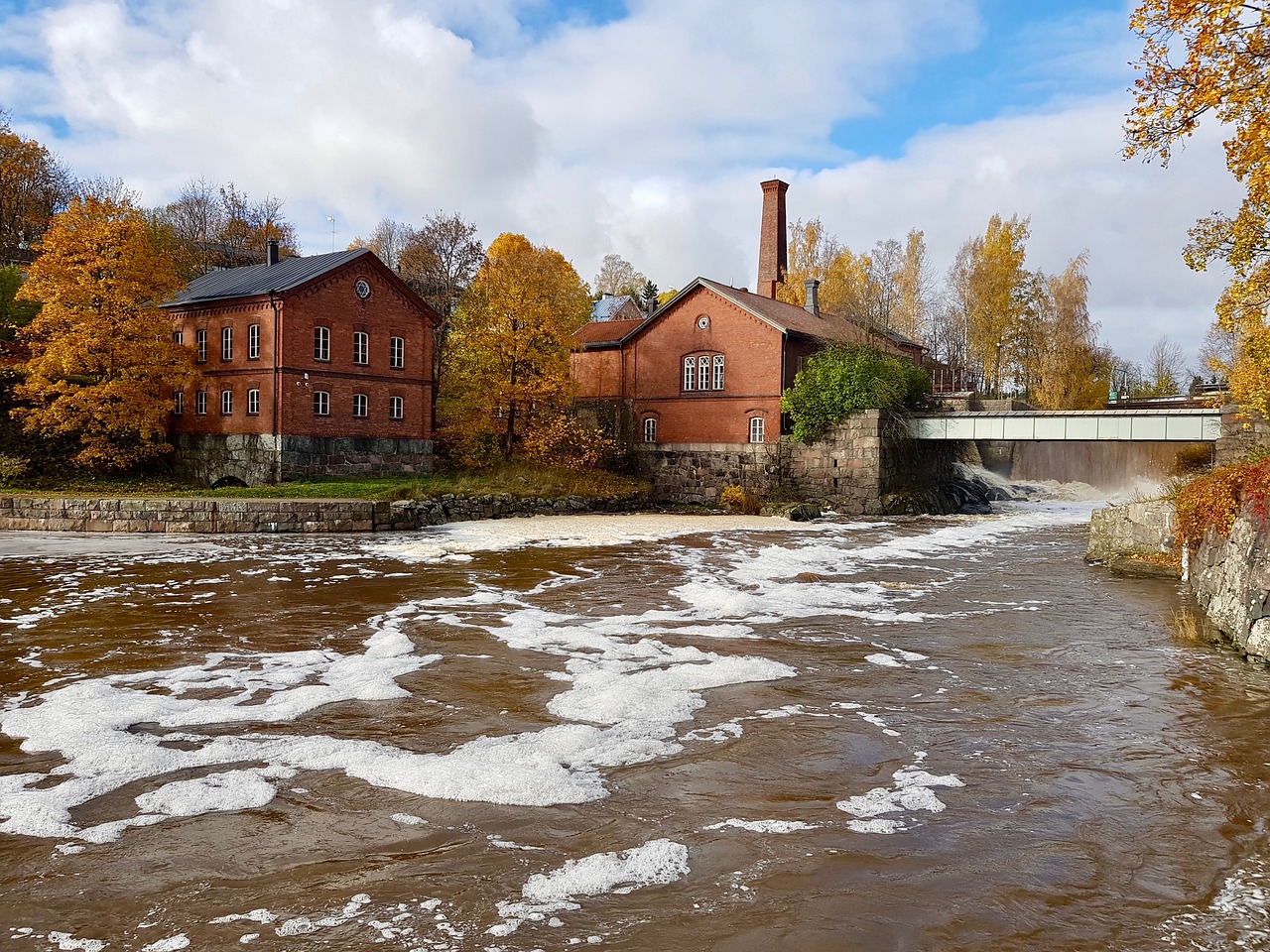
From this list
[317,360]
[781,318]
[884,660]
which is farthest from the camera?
[781,318]

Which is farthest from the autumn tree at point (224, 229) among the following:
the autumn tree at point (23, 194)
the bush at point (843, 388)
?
the bush at point (843, 388)

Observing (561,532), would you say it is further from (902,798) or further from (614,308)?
(614,308)

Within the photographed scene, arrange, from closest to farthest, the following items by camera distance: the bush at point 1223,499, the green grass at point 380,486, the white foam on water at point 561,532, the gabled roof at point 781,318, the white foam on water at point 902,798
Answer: the white foam on water at point 902,798
the bush at point 1223,499
the white foam on water at point 561,532
the green grass at point 380,486
the gabled roof at point 781,318

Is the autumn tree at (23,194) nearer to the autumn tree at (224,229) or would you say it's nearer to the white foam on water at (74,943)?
the autumn tree at (224,229)

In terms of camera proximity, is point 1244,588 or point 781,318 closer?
point 1244,588

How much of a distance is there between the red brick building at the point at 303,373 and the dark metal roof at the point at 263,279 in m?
0.07

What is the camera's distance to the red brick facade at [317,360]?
95.3 feet

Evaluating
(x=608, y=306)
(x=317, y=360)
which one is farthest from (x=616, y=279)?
(x=317, y=360)

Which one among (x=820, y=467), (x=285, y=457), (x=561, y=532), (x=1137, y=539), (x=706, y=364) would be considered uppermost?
(x=706, y=364)

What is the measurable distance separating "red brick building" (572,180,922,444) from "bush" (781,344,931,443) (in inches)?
36.0

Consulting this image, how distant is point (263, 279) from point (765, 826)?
30.3 meters

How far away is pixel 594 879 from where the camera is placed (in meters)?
4.72

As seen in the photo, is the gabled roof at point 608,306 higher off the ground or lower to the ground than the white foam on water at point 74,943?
higher

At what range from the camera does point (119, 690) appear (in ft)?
26.8
